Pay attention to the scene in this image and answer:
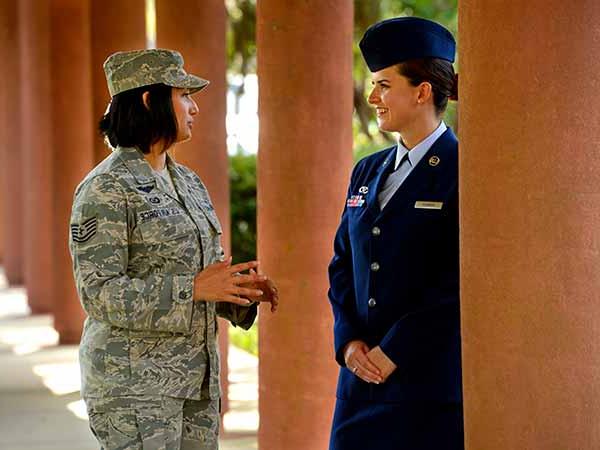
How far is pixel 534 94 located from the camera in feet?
9.59

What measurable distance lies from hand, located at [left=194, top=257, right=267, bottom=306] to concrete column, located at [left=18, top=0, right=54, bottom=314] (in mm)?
9962

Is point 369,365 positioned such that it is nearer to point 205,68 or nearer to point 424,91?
point 424,91

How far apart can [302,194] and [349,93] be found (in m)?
0.54

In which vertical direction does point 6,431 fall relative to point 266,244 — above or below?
below

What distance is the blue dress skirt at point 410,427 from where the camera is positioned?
12.3 ft

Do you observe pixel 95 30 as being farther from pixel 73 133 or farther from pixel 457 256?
pixel 457 256

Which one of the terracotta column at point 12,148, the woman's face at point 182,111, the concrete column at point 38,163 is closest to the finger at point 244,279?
the woman's face at point 182,111

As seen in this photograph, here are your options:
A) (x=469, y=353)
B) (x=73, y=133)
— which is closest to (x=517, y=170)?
(x=469, y=353)

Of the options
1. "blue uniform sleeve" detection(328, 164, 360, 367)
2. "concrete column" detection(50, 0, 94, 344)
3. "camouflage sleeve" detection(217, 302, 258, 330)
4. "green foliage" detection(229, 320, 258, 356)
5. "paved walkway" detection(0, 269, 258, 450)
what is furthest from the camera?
"green foliage" detection(229, 320, 258, 356)

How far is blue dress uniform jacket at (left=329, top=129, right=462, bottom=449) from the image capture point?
375 centimetres

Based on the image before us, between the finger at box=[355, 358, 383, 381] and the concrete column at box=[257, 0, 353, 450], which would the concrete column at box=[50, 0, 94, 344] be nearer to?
the concrete column at box=[257, 0, 353, 450]

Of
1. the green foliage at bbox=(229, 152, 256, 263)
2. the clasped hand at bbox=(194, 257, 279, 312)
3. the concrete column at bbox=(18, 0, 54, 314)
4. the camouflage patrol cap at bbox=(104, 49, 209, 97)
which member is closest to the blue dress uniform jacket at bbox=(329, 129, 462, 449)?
the clasped hand at bbox=(194, 257, 279, 312)

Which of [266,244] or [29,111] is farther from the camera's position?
[29,111]

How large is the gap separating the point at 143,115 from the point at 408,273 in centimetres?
97
